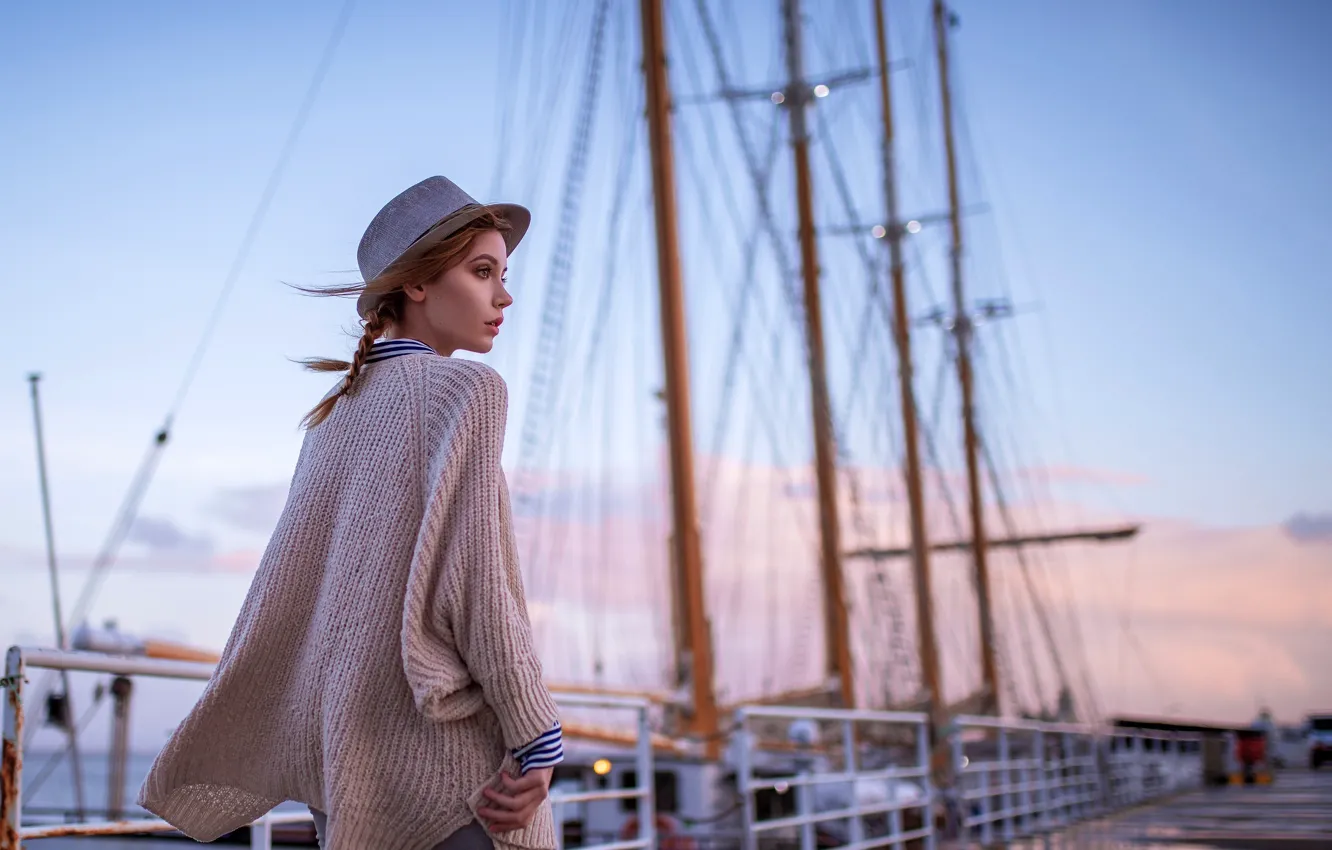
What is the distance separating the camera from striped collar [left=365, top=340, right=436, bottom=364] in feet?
6.44

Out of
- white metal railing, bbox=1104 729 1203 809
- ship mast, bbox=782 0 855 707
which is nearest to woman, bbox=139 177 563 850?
ship mast, bbox=782 0 855 707

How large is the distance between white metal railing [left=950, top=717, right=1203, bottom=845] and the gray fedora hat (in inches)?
341

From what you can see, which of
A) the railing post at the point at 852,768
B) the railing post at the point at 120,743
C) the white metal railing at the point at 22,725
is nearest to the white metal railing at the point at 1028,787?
the railing post at the point at 852,768

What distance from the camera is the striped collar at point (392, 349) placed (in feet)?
6.44

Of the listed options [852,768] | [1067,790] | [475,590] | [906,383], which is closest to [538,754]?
[475,590]

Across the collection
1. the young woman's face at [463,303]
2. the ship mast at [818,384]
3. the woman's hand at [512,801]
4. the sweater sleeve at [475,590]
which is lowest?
the woman's hand at [512,801]

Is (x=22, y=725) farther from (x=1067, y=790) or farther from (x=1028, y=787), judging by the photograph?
(x=1067, y=790)

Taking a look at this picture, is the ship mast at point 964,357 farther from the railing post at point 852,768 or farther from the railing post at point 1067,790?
the railing post at point 852,768

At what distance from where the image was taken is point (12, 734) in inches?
109

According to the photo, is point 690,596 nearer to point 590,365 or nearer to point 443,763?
point 590,365

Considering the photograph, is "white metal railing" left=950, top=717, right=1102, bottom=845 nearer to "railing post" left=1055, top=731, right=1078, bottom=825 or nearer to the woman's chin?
"railing post" left=1055, top=731, right=1078, bottom=825

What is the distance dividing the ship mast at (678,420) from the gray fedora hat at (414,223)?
30.6 feet

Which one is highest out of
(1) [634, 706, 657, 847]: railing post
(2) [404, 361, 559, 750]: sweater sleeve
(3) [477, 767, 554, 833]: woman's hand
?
(2) [404, 361, 559, 750]: sweater sleeve

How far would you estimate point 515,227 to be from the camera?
85.7 inches
